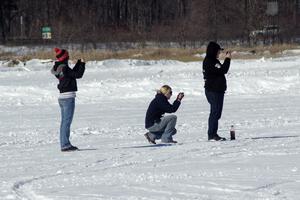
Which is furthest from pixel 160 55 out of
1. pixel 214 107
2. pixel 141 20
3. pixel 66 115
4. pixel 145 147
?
pixel 141 20

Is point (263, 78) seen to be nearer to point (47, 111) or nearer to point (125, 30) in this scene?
point (47, 111)

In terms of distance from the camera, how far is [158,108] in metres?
13.1

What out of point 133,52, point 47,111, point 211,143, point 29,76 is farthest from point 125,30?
point 211,143

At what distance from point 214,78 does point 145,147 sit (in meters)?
1.62

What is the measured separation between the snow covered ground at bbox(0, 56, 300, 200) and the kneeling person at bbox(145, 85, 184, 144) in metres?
0.29

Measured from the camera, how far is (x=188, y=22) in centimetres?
7306

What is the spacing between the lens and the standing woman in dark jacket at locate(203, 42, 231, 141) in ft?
43.2

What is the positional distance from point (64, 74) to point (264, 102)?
10399 mm

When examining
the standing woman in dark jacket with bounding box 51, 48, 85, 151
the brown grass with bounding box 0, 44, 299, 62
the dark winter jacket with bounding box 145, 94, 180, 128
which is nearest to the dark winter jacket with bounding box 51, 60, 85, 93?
the standing woman in dark jacket with bounding box 51, 48, 85, 151

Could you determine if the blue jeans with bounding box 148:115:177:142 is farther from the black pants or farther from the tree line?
the tree line

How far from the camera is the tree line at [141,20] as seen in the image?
66.9 m

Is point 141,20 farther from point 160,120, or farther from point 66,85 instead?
point 66,85

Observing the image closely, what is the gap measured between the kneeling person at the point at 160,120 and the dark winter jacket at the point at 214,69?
26.3 inches

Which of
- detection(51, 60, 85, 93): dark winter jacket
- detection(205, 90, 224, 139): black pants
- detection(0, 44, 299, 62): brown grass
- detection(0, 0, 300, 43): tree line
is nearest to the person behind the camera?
detection(51, 60, 85, 93): dark winter jacket
